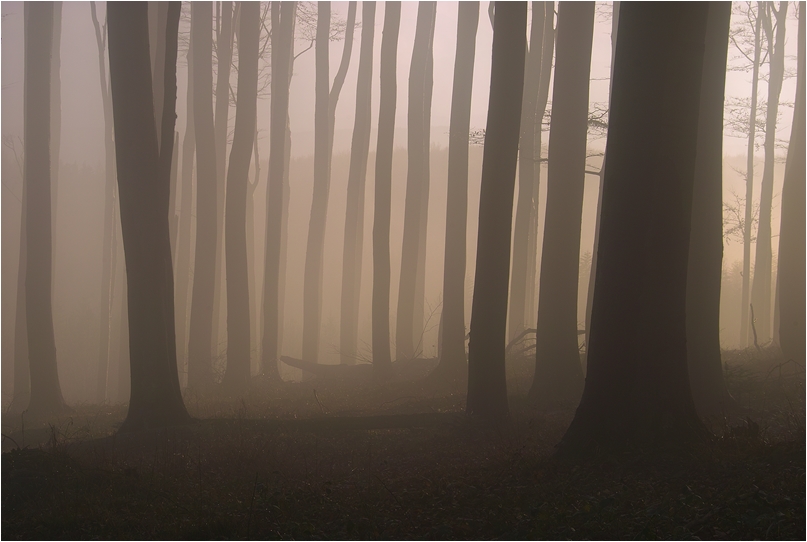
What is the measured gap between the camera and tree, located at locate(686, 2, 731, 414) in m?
8.04

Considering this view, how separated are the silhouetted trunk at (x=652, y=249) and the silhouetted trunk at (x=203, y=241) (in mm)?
13211

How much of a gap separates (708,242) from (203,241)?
44.3 feet

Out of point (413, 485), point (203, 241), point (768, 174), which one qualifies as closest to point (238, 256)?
Answer: point (203, 241)

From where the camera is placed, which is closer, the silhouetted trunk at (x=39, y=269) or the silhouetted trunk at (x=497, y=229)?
the silhouetted trunk at (x=497, y=229)

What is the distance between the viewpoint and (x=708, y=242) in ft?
27.1

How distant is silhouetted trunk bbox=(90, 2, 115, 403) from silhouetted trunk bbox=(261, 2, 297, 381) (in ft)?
22.4

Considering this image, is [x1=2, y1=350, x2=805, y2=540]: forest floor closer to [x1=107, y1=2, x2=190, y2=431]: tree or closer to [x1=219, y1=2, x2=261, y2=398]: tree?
[x1=107, y1=2, x2=190, y2=431]: tree

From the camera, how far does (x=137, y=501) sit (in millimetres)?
5629

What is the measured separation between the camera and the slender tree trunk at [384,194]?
Answer: 16812 mm

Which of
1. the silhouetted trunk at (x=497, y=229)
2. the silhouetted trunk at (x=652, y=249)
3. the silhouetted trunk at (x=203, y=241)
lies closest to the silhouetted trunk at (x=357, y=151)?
the silhouetted trunk at (x=203, y=241)

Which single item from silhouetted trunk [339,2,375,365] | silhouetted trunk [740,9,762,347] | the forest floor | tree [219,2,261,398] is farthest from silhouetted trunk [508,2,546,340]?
silhouetted trunk [740,9,762,347]

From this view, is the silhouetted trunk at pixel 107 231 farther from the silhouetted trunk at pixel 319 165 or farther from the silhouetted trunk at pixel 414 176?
the silhouetted trunk at pixel 414 176

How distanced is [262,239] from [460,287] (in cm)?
2851

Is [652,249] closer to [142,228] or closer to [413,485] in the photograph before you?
[413,485]
